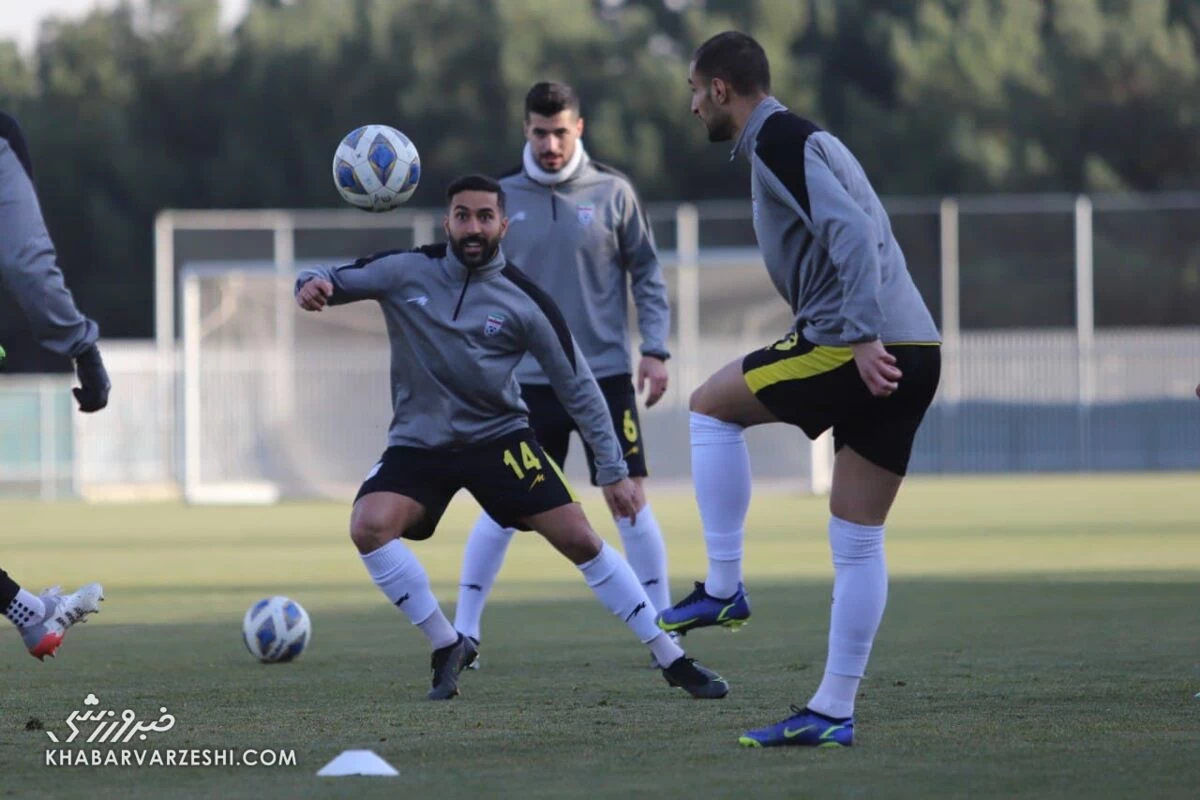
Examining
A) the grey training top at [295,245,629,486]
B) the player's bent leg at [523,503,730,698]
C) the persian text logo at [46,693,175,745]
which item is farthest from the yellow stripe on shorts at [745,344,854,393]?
the persian text logo at [46,693,175,745]

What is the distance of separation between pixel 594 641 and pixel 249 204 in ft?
136

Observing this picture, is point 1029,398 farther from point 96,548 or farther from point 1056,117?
point 96,548

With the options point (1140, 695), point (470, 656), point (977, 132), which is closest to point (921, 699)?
point (1140, 695)

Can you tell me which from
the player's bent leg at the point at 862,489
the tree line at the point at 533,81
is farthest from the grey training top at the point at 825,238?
the tree line at the point at 533,81

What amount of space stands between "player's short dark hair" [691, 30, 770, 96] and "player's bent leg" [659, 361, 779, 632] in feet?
3.15

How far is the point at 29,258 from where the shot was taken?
244 inches

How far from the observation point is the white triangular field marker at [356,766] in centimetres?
552

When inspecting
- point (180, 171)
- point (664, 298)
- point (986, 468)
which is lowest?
point (986, 468)

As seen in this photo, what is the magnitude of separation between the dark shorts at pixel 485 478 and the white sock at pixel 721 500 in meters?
0.84

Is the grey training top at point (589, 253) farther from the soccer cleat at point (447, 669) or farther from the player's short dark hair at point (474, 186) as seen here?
the soccer cleat at point (447, 669)

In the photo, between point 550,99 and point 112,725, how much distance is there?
340cm

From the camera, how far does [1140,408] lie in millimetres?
32281

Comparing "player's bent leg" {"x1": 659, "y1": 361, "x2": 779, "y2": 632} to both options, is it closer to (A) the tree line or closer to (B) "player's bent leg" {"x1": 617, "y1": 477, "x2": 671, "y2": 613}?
(B) "player's bent leg" {"x1": 617, "y1": 477, "x2": 671, "y2": 613}

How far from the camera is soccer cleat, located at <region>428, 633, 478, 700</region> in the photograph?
7436 mm
